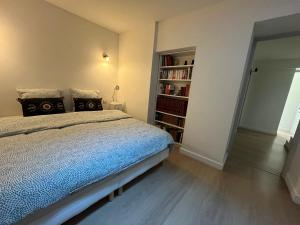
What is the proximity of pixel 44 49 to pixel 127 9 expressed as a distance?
5.35 ft

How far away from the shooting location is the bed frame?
992mm

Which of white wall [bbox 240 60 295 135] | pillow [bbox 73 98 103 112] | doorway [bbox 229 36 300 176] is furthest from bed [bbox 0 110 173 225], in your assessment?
white wall [bbox 240 60 295 135]

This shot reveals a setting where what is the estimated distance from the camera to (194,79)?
241cm

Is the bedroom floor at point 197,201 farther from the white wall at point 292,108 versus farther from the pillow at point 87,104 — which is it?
the white wall at point 292,108

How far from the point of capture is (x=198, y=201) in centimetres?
157

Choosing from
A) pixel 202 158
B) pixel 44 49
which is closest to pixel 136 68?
pixel 44 49

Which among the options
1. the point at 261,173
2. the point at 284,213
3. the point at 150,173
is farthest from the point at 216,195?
the point at 261,173

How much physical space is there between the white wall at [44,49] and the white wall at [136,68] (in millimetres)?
510

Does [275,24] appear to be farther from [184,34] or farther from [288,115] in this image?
[288,115]

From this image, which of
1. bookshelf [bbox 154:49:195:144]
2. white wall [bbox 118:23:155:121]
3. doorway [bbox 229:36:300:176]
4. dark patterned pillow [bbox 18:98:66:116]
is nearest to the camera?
dark patterned pillow [bbox 18:98:66:116]

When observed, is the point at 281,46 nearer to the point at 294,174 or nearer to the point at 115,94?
the point at 294,174


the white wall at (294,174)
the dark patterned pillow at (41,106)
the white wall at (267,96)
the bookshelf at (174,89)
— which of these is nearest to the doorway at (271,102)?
the white wall at (267,96)

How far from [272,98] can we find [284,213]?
13.7 ft

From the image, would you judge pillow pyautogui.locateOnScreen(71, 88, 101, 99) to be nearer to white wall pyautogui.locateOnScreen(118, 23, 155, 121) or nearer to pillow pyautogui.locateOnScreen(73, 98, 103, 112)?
pillow pyautogui.locateOnScreen(73, 98, 103, 112)
